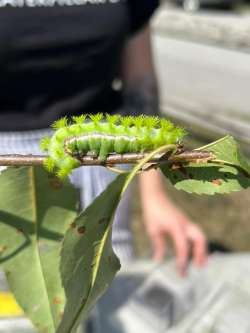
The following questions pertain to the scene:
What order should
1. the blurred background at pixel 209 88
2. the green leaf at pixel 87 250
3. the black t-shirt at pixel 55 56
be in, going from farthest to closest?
the blurred background at pixel 209 88
the black t-shirt at pixel 55 56
the green leaf at pixel 87 250

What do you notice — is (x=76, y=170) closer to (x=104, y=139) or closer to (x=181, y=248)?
(x=181, y=248)

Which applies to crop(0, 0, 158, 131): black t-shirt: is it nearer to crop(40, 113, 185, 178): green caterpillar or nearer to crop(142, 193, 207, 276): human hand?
crop(142, 193, 207, 276): human hand

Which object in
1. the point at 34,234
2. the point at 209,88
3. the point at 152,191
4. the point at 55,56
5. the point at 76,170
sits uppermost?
the point at 34,234

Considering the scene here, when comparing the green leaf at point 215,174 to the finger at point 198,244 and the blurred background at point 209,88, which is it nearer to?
the finger at point 198,244

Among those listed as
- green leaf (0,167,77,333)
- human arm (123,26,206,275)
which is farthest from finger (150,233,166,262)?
green leaf (0,167,77,333)

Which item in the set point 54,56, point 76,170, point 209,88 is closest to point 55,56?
point 54,56

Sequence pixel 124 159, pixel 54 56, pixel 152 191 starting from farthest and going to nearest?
pixel 152 191
pixel 54 56
pixel 124 159

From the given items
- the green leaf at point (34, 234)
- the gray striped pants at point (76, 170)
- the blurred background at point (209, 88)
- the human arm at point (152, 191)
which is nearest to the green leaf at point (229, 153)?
the green leaf at point (34, 234)
